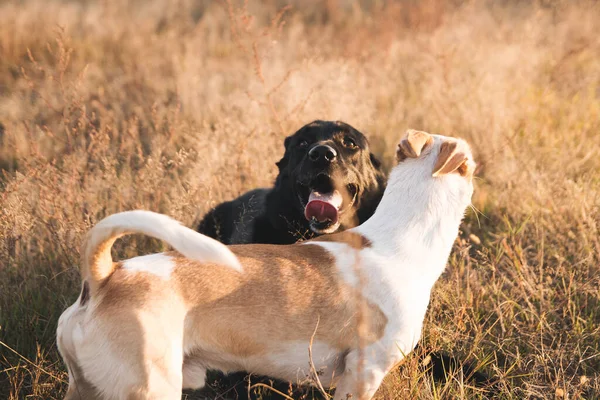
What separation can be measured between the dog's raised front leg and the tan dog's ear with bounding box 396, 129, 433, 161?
2.85 feet

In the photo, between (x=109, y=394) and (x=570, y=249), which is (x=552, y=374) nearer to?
(x=570, y=249)

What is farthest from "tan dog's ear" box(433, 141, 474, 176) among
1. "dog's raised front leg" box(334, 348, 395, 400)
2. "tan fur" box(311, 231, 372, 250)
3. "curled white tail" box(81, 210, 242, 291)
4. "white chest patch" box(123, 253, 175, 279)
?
"white chest patch" box(123, 253, 175, 279)

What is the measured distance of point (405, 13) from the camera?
9.89 metres

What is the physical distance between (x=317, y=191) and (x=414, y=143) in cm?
112

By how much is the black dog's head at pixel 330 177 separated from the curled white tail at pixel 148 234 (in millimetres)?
1501

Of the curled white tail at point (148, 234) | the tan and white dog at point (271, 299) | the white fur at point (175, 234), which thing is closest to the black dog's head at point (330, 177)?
the tan and white dog at point (271, 299)

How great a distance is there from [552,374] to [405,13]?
25.0 ft

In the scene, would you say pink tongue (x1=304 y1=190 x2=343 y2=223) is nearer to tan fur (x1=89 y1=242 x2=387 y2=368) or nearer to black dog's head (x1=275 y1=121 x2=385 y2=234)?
black dog's head (x1=275 y1=121 x2=385 y2=234)

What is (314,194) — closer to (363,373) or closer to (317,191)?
(317,191)

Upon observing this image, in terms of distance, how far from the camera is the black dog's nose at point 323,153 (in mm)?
3758

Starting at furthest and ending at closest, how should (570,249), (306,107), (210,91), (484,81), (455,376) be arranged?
(210,91), (484,81), (306,107), (570,249), (455,376)

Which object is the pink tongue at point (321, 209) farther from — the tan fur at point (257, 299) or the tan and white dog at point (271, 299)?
the tan fur at point (257, 299)

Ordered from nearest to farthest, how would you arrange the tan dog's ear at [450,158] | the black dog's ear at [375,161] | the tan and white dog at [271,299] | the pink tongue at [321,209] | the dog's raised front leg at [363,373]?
the tan and white dog at [271,299], the dog's raised front leg at [363,373], the tan dog's ear at [450,158], the pink tongue at [321,209], the black dog's ear at [375,161]

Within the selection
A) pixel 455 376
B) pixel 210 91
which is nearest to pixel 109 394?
pixel 455 376
